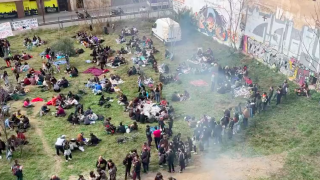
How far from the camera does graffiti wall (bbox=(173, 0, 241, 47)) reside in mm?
33156

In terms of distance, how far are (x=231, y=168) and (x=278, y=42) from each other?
14848mm

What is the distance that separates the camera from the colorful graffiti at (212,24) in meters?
35.0

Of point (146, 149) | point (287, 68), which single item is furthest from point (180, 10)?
point (146, 149)

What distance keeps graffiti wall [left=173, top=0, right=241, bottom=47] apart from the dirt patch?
57.3 ft

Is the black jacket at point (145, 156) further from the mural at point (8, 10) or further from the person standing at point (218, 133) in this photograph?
the mural at point (8, 10)

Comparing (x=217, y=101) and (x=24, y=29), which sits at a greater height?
(x=24, y=29)

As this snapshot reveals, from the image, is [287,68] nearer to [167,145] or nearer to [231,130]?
[231,130]

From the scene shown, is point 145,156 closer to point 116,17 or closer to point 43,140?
point 43,140

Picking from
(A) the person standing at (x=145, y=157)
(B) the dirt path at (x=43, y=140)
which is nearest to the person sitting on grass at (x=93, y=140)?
(B) the dirt path at (x=43, y=140)

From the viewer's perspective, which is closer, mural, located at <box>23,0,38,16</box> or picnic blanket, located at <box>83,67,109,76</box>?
picnic blanket, located at <box>83,67,109,76</box>

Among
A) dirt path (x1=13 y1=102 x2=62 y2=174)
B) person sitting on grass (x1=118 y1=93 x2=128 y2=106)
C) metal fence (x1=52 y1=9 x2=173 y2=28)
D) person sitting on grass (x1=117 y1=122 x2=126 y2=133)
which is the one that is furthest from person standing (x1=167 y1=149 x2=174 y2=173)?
metal fence (x1=52 y1=9 x2=173 y2=28)

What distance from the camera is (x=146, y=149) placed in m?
16.9

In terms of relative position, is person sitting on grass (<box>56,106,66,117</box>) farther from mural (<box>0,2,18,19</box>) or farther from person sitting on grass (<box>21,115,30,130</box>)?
mural (<box>0,2,18,19</box>)

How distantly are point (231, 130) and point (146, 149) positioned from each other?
18.8ft
